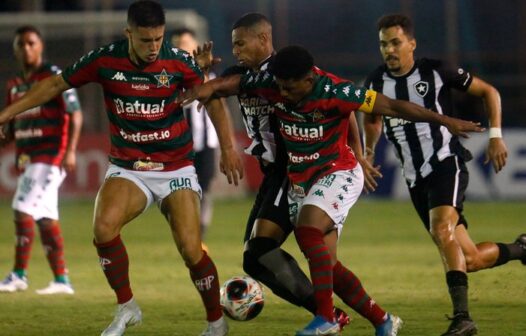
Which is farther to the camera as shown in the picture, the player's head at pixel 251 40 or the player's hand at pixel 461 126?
the player's head at pixel 251 40

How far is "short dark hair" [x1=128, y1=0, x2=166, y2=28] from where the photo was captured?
7.69m

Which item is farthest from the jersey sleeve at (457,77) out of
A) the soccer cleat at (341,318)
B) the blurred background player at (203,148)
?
the blurred background player at (203,148)

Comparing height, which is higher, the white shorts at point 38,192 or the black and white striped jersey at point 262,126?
the black and white striped jersey at point 262,126

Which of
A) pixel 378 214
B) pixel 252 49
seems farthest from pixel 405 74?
pixel 378 214

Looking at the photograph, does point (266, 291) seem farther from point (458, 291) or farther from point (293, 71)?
point (293, 71)

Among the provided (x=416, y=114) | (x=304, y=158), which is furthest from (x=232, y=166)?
(x=416, y=114)

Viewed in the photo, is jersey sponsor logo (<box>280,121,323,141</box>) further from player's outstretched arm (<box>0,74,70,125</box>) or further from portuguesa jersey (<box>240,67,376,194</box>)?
player's outstretched arm (<box>0,74,70,125</box>)

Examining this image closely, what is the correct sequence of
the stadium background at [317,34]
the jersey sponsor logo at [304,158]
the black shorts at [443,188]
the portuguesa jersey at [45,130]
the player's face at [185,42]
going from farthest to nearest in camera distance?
the stadium background at [317,34] → the player's face at [185,42] → the portuguesa jersey at [45,130] → the black shorts at [443,188] → the jersey sponsor logo at [304,158]

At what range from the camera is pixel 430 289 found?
34.8 feet

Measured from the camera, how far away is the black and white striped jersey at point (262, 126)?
8.17 meters

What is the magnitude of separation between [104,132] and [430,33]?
7.88m

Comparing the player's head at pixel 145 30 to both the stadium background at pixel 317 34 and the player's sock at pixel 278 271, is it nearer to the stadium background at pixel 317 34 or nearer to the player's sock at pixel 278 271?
the player's sock at pixel 278 271

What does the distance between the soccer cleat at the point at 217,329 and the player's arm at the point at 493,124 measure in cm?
214

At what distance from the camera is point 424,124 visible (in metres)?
8.99
